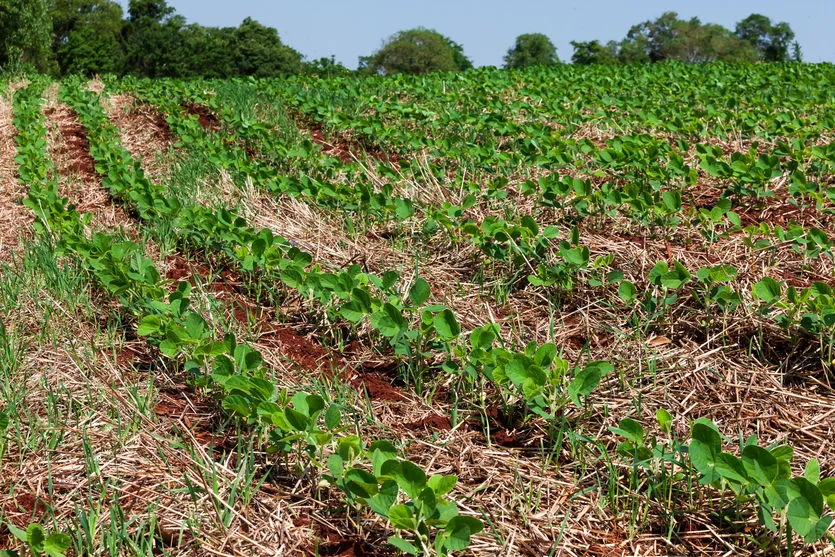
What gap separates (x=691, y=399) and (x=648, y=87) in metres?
8.40

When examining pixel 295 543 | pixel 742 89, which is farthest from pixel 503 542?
pixel 742 89

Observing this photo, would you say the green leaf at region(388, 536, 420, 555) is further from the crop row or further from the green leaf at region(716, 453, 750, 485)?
the green leaf at region(716, 453, 750, 485)

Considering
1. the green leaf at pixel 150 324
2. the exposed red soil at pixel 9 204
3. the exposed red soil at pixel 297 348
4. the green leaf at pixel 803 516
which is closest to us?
the green leaf at pixel 803 516

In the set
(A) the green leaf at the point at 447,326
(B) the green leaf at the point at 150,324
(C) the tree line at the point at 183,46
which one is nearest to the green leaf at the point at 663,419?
(A) the green leaf at the point at 447,326

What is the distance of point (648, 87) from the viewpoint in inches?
405

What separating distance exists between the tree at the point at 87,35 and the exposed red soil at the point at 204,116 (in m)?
34.8

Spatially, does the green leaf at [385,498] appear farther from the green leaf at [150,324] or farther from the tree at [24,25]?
the tree at [24,25]

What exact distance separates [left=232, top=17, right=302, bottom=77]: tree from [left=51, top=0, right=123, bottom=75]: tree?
745 centimetres

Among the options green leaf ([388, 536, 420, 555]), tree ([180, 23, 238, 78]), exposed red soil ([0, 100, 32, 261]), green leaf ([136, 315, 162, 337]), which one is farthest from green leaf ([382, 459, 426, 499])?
tree ([180, 23, 238, 78])

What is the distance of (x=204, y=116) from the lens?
9.09 metres

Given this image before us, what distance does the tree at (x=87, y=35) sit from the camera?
46156 millimetres

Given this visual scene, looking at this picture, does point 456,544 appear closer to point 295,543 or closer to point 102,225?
point 295,543

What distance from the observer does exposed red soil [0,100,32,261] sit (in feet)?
15.3

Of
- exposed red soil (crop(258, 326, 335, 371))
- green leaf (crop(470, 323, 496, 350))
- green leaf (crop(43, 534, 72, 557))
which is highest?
green leaf (crop(470, 323, 496, 350))
